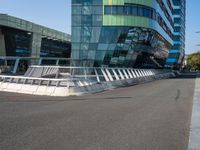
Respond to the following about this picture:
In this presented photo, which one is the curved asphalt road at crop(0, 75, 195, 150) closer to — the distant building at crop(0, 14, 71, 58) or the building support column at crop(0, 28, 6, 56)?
the distant building at crop(0, 14, 71, 58)

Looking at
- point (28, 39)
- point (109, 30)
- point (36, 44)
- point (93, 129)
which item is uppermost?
point (109, 30)

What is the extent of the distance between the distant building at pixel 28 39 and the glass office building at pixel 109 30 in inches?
537

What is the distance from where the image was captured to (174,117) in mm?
10352

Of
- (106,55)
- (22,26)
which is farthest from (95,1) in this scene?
(22,26)

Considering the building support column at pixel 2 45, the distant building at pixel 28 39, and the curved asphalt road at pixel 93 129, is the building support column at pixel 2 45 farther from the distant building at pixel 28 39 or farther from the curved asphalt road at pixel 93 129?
the curved asphalt road at pixel 93 129

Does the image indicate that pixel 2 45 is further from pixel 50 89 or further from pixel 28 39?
pixel 50 89

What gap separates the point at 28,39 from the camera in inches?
2938

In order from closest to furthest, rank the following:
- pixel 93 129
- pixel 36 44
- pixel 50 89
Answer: pixel 93 129, pixel 50 89, pixel 36 44

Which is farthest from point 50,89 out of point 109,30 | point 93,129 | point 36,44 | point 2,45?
point 36,44

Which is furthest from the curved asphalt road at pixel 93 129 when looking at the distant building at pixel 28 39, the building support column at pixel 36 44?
the building support column at pixel 36 44

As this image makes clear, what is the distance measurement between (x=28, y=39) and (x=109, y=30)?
26766 mm

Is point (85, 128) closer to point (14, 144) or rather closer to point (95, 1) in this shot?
point (14, 144)

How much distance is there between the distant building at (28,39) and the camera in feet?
208

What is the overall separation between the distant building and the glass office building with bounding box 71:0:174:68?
13.6 meters
